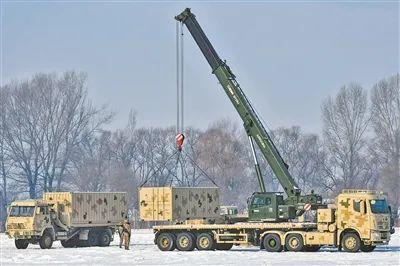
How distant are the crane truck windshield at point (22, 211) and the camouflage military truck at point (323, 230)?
26.7ft

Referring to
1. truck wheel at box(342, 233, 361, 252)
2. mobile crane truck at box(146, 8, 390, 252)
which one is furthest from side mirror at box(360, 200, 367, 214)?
truck wheel at box(342, 233, 361, 252)

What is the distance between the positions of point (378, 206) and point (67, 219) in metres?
15.8

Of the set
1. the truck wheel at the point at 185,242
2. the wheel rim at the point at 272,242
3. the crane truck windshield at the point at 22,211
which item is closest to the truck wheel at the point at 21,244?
the crane truck windshield at the point at 22,211

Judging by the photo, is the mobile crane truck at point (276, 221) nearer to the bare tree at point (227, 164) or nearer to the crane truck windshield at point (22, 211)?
the crane truck windshield at point (22, 211)

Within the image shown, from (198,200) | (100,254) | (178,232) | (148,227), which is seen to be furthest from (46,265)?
(148,227)

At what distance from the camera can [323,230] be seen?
132 ft

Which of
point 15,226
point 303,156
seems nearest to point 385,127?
point 303,156

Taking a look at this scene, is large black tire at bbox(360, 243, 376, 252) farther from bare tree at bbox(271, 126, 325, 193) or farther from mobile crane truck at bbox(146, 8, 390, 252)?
bare tree at bbox(271, 126, 325, 193)

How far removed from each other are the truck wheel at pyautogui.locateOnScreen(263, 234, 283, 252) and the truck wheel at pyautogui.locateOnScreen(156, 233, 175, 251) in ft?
Result: 14.2

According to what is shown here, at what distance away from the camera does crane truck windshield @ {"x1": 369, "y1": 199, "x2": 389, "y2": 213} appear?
39625 millimetres

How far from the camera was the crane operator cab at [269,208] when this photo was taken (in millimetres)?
42469

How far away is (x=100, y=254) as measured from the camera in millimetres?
39406

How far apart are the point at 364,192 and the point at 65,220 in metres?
15.3

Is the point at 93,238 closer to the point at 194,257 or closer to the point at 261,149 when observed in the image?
the point at 261,149
